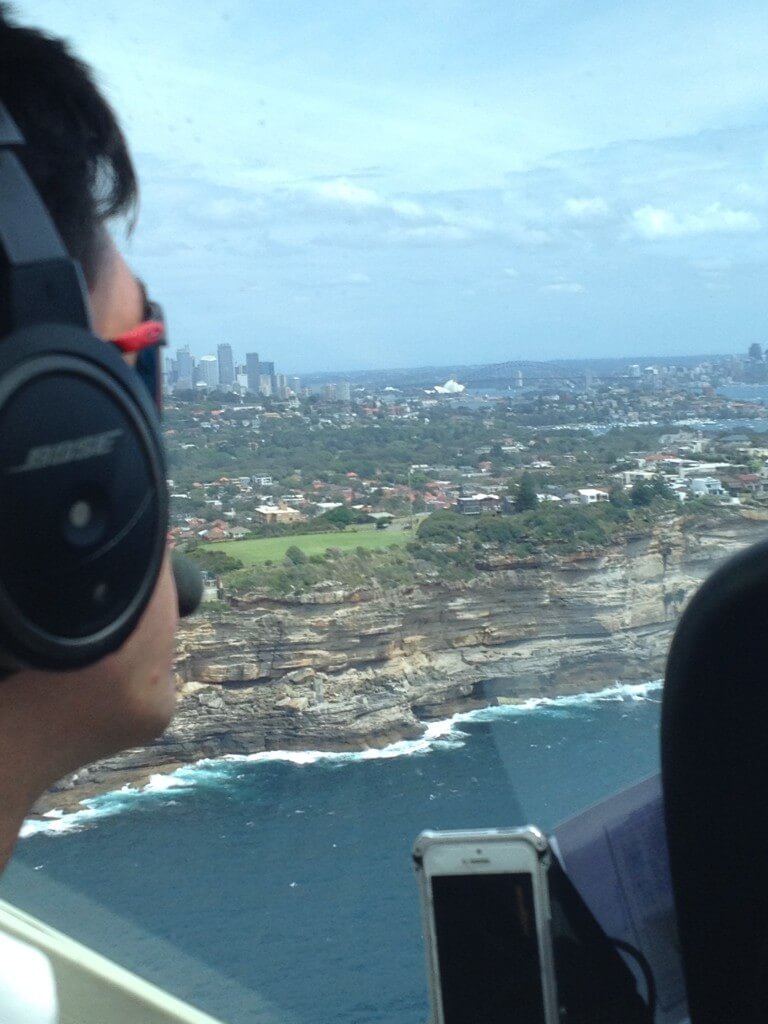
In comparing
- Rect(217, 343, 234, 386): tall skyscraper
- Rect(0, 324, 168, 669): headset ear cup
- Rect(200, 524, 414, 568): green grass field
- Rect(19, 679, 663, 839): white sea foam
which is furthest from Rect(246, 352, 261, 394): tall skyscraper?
Rect(0, 324, 168, 669): headset ear cup

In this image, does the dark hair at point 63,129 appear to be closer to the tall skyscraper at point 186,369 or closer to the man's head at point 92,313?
the man's head at point 92,313

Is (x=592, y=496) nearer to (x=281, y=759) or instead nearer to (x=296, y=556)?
(x=296, y=556)

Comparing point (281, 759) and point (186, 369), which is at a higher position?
point (186, 369)

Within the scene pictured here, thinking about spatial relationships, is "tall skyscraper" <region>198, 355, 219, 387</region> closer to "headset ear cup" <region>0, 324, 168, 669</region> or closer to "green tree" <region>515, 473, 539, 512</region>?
"green tree" <region>515, 473, 539, 512</region>

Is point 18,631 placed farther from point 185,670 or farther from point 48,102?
point 185,670

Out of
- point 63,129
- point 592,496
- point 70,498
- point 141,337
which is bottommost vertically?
point 592,496

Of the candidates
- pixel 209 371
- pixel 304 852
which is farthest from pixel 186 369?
pixel 304 852
